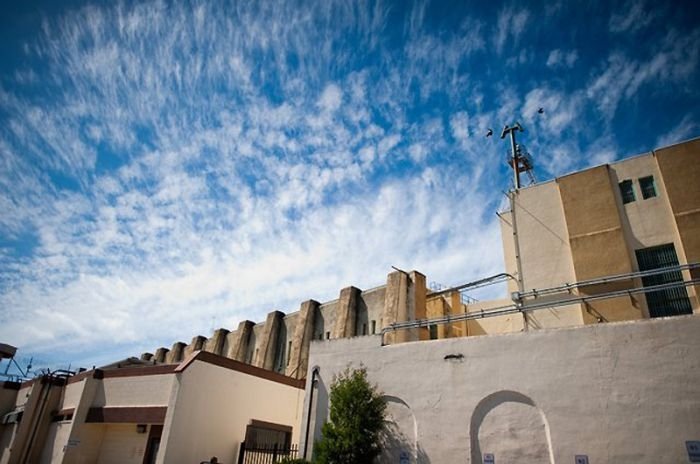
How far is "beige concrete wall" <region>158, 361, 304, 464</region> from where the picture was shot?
14.9 m

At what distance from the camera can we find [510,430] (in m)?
10.5

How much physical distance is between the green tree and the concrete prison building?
Result: 0.52 metres

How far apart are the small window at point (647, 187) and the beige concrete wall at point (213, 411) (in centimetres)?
1796

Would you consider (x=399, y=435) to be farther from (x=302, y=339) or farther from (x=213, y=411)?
(x=302, y=339)

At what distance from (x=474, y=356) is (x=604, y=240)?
8523mm

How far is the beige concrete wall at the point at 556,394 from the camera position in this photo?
8938mm

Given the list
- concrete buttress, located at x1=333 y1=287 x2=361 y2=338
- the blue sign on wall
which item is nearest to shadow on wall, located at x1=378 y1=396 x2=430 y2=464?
the blue sign on wall

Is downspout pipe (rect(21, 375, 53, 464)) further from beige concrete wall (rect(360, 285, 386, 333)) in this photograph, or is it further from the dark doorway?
beige concrete wall (rect(360, 285, 386, 333))

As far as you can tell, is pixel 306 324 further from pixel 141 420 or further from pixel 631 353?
pixel 631 353

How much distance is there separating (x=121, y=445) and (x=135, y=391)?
3.42 metres

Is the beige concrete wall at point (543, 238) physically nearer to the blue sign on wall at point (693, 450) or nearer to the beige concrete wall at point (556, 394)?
the beige concrete wall at point (556, 394)

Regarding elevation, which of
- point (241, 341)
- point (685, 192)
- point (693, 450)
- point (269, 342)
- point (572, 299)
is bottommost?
point (693, 450)

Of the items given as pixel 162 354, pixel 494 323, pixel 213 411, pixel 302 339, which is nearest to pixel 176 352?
pixel 162 354

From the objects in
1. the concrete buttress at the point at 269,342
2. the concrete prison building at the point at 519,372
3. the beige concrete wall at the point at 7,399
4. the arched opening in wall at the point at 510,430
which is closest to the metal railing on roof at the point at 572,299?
the concrete prison building at the point at 519,372
